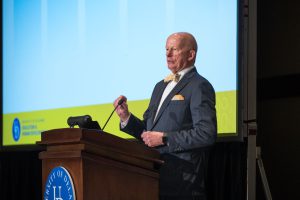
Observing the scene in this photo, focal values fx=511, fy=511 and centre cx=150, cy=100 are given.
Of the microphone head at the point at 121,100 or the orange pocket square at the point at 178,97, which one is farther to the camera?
the microphone head at the point at 121,100

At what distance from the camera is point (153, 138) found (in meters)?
2.65

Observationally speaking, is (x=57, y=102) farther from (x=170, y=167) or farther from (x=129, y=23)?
(x=170, y=167)

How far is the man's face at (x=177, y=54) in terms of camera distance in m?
2.63

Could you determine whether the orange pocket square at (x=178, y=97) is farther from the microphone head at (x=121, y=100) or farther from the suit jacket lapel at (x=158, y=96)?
the microphone head at (x=121, y=100)

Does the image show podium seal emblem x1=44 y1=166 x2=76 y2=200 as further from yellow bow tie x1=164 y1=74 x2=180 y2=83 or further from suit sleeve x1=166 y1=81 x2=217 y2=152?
yellow bow tie x1=164 y1=74 x2=180 y2=83

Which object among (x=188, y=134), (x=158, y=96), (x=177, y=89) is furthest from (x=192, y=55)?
(x=188, y=134)

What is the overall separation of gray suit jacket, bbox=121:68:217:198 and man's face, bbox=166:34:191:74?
7 centimetres

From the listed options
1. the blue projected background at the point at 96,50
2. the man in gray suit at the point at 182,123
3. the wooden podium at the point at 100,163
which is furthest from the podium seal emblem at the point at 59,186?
the blue projected background at the point at 96,50

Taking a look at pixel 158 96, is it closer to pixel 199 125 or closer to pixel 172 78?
pixel 172 78

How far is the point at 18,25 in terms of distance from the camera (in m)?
3.71

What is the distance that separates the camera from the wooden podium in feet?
6.11

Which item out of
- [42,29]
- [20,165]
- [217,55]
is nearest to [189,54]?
[217,55]

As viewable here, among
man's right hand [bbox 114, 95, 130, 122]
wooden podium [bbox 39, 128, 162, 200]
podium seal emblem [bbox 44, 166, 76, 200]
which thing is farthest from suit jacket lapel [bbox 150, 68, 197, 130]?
podium seal emblem [bbox 44, 166, 76, 200]

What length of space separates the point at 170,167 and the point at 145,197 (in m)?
0.51
